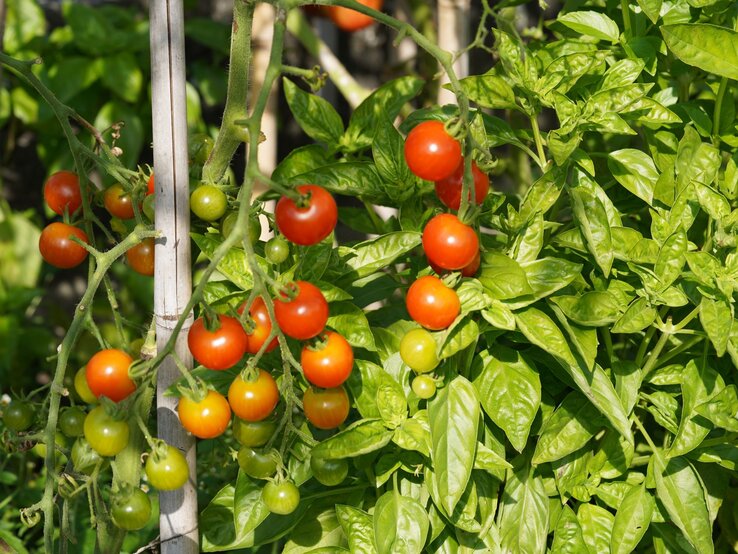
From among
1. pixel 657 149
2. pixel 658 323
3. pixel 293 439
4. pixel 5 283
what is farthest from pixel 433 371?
pixel 5 283

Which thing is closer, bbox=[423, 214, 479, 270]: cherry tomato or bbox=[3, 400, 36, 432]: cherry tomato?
bbox=[423, 214, 479, 270]: cherry tomato

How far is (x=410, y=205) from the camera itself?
45.4 inches

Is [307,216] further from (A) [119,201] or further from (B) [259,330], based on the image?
(A) [119,201]

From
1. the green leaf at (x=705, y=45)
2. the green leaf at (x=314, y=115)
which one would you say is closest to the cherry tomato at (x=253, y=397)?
Result: the green leaf at (x=314, y=115)

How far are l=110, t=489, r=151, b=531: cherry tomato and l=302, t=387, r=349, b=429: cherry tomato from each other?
19cm

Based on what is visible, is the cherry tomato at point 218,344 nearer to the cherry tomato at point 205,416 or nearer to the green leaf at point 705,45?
the cherry tomato at point 205,416

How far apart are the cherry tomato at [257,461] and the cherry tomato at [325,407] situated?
0.07 metres

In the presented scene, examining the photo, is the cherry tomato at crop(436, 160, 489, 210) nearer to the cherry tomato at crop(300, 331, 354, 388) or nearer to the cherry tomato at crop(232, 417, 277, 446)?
the cherry tomato at crop(300, 331, 354, 388)

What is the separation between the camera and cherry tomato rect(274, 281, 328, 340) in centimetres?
86

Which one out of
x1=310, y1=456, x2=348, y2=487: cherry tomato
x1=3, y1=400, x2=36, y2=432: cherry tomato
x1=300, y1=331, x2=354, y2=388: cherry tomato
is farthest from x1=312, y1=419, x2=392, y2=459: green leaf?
x1=3, y1=400, x2=36, y2=432: cherry tomato

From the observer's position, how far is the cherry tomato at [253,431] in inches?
37.7

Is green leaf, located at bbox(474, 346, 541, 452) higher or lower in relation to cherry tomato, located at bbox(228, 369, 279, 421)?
lower

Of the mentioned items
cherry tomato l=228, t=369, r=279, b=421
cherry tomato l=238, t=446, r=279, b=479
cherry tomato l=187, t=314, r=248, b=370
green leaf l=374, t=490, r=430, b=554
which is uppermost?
cherry tomato l=187, t=314, r=248, b=370

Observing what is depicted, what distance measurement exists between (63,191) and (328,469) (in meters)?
0.44
